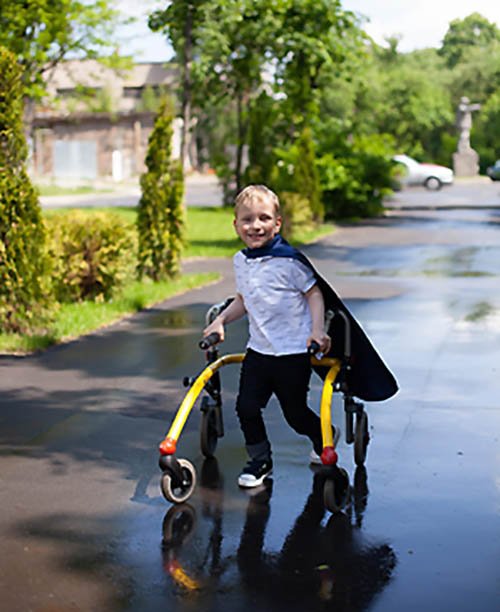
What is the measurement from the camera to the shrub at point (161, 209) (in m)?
15.3

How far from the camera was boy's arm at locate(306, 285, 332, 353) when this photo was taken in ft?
18.2

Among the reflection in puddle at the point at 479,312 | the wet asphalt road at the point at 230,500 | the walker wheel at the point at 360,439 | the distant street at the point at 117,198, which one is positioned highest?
the walker wheel at the point at 360,439

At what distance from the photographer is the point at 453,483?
598 cm

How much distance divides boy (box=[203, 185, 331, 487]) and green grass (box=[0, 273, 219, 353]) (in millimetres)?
4924

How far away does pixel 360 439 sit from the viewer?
6258 mm

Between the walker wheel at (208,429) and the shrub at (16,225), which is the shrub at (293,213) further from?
the walker wheel at (208,429)

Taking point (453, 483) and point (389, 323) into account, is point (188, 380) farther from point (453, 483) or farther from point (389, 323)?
point (389, 323)

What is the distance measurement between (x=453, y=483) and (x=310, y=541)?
1239mm

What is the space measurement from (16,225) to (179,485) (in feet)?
19.0

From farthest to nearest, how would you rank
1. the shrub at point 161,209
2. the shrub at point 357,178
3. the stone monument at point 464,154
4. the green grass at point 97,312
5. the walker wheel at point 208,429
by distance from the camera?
the stone monument at point 464,154
the shrub at point 357,178
the shrub at point 161,209
the green grass at point 97,312
the walker wheel at point 208,429

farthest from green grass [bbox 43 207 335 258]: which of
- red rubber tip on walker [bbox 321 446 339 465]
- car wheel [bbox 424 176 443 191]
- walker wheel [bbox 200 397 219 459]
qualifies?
car wheel [bbox 424 176 443 191]

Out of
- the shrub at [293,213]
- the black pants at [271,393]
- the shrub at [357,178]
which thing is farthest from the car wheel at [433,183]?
the black pants at [271,393]

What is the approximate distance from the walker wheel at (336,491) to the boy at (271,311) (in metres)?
0.52

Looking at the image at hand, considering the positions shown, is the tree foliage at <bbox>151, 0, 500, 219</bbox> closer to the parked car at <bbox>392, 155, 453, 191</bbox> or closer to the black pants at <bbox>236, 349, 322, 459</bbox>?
the black pants at <bbox>236, 349, 322, 459</bbox>
